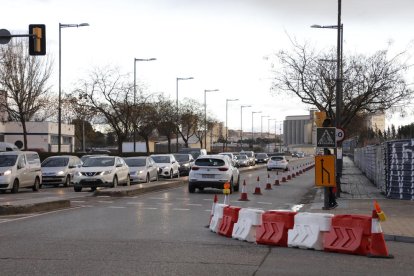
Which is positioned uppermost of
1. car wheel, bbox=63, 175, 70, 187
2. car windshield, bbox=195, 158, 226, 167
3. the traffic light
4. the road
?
the traffic light

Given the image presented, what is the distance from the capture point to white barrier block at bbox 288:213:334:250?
10.4m

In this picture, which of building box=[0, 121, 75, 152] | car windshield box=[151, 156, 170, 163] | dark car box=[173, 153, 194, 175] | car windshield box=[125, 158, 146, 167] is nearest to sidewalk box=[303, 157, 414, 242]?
car windshield box=[125, 158, 146, 167]

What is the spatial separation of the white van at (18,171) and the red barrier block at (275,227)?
54.0 feet

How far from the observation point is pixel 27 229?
42.1ft

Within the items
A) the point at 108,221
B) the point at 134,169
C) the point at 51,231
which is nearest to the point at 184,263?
the point at 51,231

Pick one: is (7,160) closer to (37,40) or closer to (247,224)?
(37,40)

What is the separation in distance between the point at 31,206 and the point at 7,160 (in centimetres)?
982

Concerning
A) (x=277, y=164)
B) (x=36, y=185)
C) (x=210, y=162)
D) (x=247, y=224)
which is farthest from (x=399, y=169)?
(x=277, y=164)

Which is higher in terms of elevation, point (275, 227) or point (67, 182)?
point (275, 227)

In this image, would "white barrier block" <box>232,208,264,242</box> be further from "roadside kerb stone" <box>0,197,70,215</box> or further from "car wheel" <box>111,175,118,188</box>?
"car wheel" <box>111,175,118,188</box>

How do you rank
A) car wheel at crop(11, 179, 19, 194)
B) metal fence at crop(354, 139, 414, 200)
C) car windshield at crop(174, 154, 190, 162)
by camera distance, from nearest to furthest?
metal fence at crop(354, 139, 414, 200) → car wheel at crop(11, 179, 19, 194) → car windshield at crop(174, 154, 190, 162)

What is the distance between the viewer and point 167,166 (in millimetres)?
37781

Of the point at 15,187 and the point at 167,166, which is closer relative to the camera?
the point at 15,187

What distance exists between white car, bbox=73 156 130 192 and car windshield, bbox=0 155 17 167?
2790 mm
